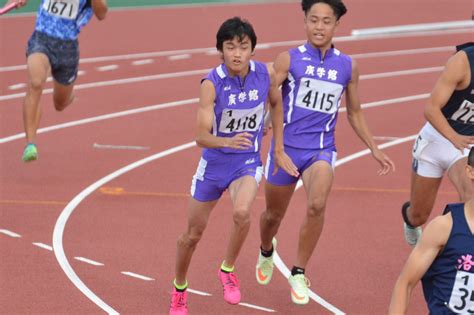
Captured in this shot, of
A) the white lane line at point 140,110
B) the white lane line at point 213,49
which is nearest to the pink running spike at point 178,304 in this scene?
the white lane line at point 140,110

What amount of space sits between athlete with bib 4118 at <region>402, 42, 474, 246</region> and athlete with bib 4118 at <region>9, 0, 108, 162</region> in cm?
411

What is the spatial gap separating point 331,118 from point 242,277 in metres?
1.44

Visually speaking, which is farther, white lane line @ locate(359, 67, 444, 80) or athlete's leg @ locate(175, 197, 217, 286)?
white lane line @ locate(359, 67, 444, 80)

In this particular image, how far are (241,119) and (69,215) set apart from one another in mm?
3228

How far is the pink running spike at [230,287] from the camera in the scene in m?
7.80

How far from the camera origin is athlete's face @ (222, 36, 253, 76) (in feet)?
24.6

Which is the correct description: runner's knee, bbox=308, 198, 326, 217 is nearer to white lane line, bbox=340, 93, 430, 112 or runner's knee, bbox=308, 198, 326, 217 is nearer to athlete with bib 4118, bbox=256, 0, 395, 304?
athlete with bib 4118, bbox=256, 0, 395, 304

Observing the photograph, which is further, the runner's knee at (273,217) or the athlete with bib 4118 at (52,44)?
the athlete with bib 4118 at (52,44)

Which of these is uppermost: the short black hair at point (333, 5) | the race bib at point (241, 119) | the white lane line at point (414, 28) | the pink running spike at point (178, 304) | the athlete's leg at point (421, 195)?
the short black hair at point (333, 5)

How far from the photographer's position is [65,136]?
13.5m

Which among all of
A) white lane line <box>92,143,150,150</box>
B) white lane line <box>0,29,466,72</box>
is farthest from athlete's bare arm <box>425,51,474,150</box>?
white lane line <box>0,29,466,72</box>

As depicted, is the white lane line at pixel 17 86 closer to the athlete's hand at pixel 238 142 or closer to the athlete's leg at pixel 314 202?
the athlete's leg at pixel 314 202

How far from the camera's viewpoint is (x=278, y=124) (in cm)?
787

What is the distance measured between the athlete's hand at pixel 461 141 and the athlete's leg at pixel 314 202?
0.95m
